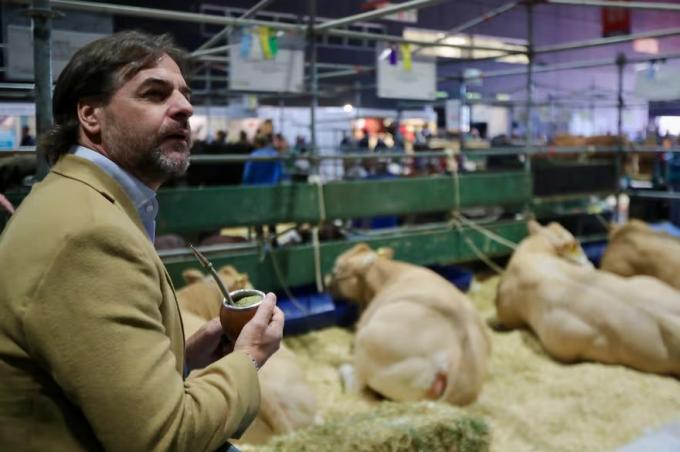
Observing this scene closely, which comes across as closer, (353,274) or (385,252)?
(353,274)

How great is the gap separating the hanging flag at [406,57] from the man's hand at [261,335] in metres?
4.04

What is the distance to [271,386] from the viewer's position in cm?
306

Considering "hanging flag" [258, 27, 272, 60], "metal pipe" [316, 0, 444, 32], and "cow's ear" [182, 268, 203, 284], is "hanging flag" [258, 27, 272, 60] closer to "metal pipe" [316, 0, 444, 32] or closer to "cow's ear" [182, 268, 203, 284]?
"metal pipe" [316, 0, 444, 32]

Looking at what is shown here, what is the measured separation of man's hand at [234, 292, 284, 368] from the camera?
132 centimetres

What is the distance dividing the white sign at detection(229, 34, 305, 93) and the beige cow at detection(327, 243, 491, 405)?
1.68 metres

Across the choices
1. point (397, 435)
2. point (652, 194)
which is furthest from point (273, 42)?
point (652, 194)

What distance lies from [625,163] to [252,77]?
481 centimetres

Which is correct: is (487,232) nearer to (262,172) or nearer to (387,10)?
(262,172)

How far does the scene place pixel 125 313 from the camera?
3.50ft

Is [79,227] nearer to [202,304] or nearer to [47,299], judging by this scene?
[47,299]

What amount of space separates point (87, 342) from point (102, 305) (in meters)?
0.06

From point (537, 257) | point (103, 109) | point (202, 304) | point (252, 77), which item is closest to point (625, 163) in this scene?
point (537, 257)

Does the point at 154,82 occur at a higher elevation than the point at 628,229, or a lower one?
higher

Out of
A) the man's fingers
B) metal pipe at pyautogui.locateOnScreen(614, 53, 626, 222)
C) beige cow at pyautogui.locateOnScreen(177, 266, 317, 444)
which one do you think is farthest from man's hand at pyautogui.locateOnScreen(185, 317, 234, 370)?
metal pipe at pyautogui.locateOnScreen(614, 53, 626, 222)
